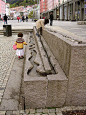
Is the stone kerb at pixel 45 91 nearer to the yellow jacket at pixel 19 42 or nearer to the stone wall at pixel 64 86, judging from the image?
the stone wall at pixel 64 86

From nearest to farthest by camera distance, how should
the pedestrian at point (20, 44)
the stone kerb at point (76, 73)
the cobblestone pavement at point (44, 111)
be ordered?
the stone kerb at point (76, 73)
the cobblestone pavement at point (44, 111)
the pedestrian at point (20, 44)

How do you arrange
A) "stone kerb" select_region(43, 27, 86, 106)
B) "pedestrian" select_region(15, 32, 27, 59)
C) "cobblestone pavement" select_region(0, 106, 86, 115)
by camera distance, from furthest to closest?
"pedestrian" select_region(15, 32, 27, 59) → "cobblestone pavement" select_region(0, 106, 86, 115) → "stone kerb" select_region(43, 27, 86, 106)

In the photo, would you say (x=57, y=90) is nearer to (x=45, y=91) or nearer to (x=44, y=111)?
(x=45, y=91)

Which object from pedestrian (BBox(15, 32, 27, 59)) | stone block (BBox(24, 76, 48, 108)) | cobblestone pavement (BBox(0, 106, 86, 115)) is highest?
pedestrian (BBox(15, 32, 27, 59))

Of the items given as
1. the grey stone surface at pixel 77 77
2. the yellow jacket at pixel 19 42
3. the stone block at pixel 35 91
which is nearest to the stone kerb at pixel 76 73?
the grey stone surface at pixel 77 77

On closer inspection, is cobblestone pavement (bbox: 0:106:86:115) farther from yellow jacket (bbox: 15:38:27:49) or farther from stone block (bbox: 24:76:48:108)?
yellow jacket (bbox: 15:38:27:49)

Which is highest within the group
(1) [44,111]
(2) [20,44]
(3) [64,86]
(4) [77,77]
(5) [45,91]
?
(2) [20,44]

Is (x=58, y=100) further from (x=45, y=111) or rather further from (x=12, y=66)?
(x=12, y=66)

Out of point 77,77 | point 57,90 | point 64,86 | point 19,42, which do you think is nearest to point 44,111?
point 57,90

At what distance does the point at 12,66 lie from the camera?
644cm

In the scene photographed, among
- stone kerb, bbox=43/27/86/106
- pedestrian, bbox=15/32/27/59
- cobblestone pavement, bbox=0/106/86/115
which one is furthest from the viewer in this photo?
pedestrian, bbox=15/32/27/59

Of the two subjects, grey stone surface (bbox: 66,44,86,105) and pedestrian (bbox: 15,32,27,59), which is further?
pedestrian (bbox: 15,32,27,59)

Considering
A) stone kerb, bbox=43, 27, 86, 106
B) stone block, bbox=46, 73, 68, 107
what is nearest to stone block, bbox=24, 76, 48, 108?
stone block, bbox=46, 73, 68, 107

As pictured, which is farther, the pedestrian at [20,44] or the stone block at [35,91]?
the pedestrian at [20,44]
